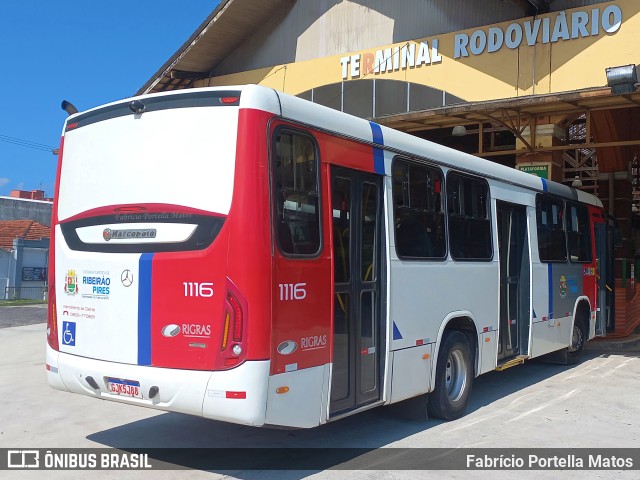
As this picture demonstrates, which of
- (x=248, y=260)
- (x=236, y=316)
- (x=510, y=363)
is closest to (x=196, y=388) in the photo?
(x=236, y=316)

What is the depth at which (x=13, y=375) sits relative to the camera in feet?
34.2

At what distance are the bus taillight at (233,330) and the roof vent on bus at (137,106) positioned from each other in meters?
1.80

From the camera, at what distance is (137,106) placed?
5.64 metres

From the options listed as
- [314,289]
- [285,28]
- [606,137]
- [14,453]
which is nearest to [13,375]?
[14,453]

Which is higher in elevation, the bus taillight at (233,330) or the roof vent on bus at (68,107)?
Answer: the roof vent on bus at (68,107)

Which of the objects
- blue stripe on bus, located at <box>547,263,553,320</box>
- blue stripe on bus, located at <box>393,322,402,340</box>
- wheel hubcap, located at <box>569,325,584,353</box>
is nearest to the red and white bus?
blue stripe on bus, located at <box>393,322,402,340</box>

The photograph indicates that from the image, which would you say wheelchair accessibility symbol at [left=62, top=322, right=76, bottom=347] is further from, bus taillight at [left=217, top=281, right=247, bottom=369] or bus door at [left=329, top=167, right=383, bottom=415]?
bus door at [left=329, top=167, right=383, bottom=415]

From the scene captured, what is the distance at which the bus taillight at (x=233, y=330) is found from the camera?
490cm

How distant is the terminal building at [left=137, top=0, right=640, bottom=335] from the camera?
13.1 m

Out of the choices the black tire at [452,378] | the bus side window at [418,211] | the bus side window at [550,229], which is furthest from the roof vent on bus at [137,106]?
the bus side window at [550,229]

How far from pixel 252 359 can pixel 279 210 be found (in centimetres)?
118

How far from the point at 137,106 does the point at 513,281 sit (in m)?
5.89

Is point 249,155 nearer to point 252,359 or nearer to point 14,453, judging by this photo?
point 252,359

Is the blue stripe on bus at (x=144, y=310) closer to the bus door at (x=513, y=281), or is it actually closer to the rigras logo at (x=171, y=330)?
the rigras logo at (x=171, y=330)
